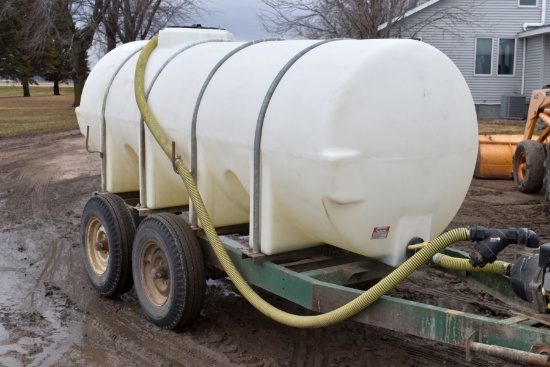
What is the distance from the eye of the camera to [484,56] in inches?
1080

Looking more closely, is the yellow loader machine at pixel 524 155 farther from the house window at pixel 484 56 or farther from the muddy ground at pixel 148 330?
the house window at pixel 484 56

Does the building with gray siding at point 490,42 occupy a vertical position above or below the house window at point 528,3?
below

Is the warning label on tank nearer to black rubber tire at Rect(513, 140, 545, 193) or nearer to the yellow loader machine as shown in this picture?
the yellow loader machine

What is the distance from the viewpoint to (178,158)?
5.36 metres

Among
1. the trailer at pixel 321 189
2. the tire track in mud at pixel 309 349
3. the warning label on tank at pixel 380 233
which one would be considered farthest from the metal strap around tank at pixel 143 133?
A: the warning label on tank at pixel 380 233

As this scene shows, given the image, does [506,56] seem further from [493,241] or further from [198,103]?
[493,241]

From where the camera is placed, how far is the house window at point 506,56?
1082 inches

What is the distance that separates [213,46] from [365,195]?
2.35 metres

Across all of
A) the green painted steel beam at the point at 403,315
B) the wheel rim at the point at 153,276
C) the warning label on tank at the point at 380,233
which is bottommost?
the wheel rim at the point at 153,276

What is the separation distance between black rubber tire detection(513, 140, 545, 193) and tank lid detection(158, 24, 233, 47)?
264 inches

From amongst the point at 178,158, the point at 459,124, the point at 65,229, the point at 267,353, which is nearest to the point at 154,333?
the point at 267,353

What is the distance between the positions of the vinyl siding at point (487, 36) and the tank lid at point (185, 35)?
21852mm

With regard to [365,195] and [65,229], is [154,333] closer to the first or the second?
[365,195]

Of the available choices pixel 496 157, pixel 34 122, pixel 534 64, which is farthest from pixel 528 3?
pixel 34 122
